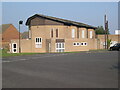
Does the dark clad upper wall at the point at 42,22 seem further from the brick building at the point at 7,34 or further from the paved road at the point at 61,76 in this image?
the paved road at the point at 61,76

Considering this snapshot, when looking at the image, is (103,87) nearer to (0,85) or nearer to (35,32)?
(0,85)

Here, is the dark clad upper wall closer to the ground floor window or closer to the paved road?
the ground floor window

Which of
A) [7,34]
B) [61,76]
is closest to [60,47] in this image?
[61,76]

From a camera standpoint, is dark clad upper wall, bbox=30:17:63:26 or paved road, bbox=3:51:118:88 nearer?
paved road, bbox=3:51:118:88

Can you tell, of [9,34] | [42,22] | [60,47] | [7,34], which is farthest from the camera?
[9,34]

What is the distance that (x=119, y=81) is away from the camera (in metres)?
7.93

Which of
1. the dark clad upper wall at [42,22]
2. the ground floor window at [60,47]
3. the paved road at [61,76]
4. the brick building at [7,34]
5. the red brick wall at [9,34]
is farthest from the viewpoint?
the red brick wall at [9,34]

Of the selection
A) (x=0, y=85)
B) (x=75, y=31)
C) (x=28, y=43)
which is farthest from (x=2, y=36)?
(x=0, y=85)

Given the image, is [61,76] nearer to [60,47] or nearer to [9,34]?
A: [60,47]

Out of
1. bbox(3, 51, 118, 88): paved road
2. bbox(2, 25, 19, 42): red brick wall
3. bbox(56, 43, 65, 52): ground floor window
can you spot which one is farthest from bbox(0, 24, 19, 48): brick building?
bbox(3, 51, 118, 88): paved road

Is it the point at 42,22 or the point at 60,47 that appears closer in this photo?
the point at 60,47

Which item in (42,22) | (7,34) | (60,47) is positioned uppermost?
(42,22)

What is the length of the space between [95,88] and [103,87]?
36cm

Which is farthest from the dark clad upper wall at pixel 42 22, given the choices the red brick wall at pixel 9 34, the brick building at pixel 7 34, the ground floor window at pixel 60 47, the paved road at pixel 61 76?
the paved road at pixel 61 76
